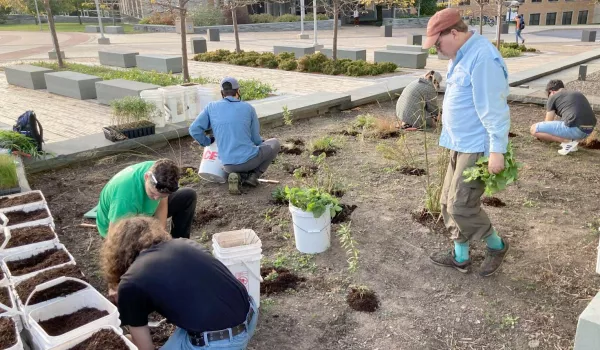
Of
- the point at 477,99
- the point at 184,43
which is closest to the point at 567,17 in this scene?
the point at 184,43

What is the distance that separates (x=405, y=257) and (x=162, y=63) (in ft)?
41.6

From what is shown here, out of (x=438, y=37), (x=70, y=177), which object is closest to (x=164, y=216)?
(x=438, y=37)

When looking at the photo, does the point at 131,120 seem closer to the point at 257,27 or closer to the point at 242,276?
the point at 242,276

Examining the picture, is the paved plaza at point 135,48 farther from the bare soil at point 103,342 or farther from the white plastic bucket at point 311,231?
the bare soil at point 103,342

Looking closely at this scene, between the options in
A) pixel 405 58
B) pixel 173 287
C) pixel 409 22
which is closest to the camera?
pixel 173 287

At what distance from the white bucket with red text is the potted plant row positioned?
391 centimetres

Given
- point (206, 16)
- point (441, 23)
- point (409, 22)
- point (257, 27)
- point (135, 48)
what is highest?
point (441, 23)

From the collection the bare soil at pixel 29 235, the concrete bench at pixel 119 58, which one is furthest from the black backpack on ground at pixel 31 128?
the concrete bench at pixel 119 58

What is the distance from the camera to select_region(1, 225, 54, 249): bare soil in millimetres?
3529

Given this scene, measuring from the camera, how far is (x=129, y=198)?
127 inches

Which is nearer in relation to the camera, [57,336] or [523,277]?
[57,336]

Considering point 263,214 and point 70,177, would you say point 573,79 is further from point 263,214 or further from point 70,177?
point 70,177

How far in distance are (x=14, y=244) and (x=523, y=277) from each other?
11.7 ft

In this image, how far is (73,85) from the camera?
448 inches
